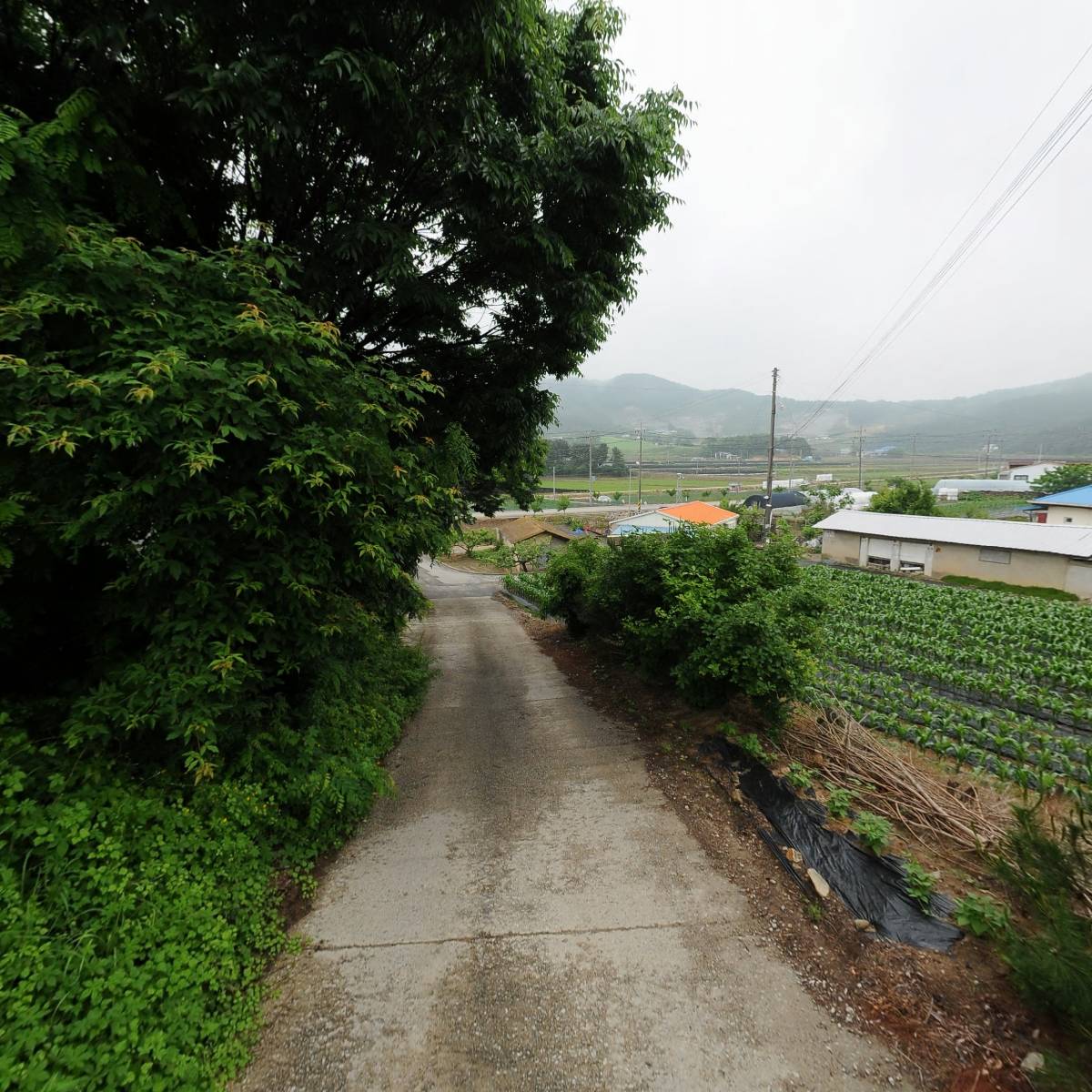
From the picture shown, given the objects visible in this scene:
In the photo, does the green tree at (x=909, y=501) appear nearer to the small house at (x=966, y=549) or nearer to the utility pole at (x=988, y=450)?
the small house at (x=966, y=549)

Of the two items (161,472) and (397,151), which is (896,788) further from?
(397,151)

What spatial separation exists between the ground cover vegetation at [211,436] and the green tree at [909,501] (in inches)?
1383

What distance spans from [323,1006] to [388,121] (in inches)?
262

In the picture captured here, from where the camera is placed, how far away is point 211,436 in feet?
9.48

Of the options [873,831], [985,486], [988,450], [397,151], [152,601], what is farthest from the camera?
[988,450]

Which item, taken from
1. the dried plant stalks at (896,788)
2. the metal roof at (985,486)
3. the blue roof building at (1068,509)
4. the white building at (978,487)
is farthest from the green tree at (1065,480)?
the dried plant stalks at (896,788)

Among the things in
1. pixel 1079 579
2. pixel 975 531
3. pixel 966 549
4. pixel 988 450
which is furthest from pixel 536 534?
pixel 988 450

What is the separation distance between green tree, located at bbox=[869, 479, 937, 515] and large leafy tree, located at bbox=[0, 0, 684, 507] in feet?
114

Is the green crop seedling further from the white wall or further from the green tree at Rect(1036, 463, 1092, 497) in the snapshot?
the green tree at Rect(1036, 463, 1092, 497)

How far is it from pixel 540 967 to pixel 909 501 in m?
38.7

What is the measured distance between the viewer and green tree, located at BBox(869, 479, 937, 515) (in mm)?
32688

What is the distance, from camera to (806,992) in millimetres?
2879

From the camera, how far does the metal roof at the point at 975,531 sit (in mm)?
18234

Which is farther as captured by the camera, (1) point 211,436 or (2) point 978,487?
(2) point 978,487
